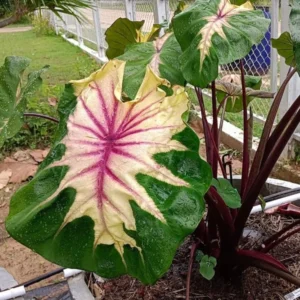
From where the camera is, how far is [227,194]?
2.82 ft

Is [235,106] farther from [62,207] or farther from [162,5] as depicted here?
[162,5]

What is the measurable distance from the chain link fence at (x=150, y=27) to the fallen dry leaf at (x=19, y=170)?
4.06ft

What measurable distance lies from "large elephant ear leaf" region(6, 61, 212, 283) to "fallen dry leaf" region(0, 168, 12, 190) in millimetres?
1982

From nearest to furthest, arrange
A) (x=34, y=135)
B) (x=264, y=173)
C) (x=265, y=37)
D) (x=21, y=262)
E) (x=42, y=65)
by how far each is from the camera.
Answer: (x=264, y=173)
(x=21, y=262)
(x=265, y=37)
(x=34, y=135)
(x=42, y=65)

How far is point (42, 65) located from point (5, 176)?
11.4ft

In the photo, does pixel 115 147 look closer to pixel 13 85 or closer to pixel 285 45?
pixel 13 85

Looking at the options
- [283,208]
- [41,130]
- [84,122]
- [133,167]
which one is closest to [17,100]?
[84,122]

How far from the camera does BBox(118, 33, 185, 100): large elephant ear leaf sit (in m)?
0.91

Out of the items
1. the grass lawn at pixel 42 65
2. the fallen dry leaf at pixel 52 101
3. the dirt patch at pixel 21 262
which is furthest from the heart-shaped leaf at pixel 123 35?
the fallen dry leaf at pixel 52 101

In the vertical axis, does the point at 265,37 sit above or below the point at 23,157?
above

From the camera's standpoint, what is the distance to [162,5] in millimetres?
3330

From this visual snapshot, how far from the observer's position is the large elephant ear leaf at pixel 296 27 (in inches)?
25.7

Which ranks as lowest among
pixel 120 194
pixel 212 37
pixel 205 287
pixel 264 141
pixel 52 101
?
pixel 52 101

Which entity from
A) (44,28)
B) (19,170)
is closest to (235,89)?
(19,170)
